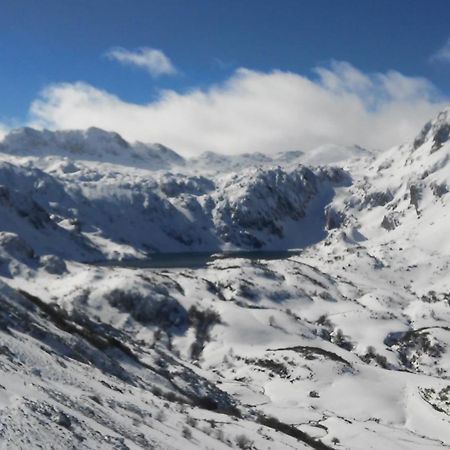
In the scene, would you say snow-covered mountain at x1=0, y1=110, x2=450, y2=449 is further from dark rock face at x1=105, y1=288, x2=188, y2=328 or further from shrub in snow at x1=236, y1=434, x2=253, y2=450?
dark rock face at x1=105, y1=288, x2=188, y2=328

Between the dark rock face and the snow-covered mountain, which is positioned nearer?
the snow-covered mountain

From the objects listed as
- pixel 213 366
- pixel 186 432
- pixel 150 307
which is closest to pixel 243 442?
pixel 186 432

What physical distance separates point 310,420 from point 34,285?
5442 inches

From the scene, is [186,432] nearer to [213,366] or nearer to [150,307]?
[213,366]

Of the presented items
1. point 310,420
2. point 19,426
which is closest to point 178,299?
point 310,420

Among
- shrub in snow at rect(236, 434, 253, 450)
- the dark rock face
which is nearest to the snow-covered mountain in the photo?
shrub in snow at rect(236, 434, 253, 450)

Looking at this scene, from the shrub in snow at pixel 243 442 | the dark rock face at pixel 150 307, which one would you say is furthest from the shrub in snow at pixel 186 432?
the dark rock face at pixel 150 307

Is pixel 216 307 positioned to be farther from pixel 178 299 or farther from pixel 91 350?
pixel 91 350

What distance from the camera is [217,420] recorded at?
140ft

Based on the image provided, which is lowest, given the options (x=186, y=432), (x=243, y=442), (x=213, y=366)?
(x=186, y=432)

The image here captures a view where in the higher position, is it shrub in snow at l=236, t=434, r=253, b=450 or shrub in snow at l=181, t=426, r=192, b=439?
shrub in snow at l=236, t=434, r=253, b=450

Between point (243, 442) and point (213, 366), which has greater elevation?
point (213, 366)

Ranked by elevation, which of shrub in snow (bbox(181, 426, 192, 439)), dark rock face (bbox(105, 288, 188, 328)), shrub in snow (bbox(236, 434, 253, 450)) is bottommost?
shrub in snow (bbox(181, 426, 192, 439))

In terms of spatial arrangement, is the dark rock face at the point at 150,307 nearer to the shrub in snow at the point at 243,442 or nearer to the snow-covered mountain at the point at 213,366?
the snow-covered mountain at the point at 213,366
